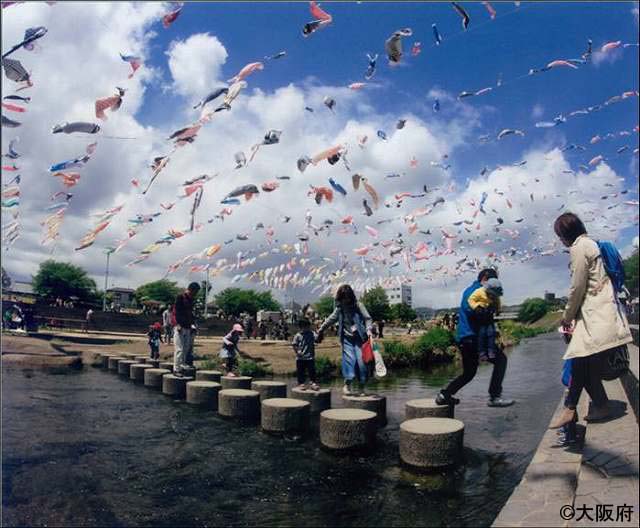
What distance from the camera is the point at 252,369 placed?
1480cm

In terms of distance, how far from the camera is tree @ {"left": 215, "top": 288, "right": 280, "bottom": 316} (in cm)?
8594

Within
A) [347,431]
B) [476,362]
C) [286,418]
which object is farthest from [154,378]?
[476,362]

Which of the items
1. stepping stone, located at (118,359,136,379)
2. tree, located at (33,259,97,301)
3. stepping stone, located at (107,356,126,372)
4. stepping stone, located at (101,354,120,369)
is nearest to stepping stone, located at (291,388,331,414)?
stepping stone, located at (118,359,136,379)

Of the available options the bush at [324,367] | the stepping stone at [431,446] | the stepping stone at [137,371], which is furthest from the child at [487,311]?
the bush at [324,367]

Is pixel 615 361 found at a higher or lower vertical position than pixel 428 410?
higher

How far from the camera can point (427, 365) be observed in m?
18.6

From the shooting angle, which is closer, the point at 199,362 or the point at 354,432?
the point at 354,432

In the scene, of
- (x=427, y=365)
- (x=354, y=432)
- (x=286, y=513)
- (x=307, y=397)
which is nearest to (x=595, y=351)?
(x=286, y=513)

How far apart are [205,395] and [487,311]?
21.8 ft

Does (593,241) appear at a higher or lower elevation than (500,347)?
higher

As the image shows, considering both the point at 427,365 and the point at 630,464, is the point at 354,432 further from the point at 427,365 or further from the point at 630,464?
the point at 427,365

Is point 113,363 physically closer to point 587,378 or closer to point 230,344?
point 230,344

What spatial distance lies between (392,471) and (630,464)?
8.23 feet

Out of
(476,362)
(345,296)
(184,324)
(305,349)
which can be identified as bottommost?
(305,349)
